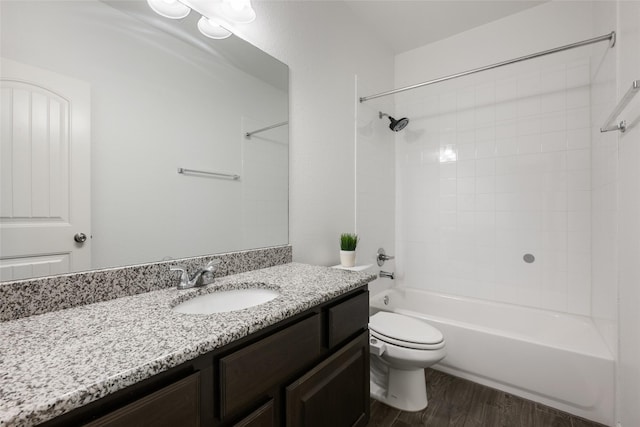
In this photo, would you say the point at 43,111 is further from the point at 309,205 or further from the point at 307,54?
the point at 307,54

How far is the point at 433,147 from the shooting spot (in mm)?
2533

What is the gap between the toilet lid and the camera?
5.25 ft

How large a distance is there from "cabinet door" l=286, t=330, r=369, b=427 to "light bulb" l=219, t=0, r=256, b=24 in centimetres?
145

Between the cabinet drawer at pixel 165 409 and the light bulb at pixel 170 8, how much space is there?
1236 mm

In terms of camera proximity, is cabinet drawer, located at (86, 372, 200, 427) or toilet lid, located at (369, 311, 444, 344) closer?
cabinet drawer, located at (86, 372, 200, 427)

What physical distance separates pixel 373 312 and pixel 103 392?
1.85m

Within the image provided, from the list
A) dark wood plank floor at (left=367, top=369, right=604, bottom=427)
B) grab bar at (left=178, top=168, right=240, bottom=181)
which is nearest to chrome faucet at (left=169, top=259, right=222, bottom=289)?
grab bar at (left=178, top=168, right=240, bottom=181)

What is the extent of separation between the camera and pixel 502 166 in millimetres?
2234

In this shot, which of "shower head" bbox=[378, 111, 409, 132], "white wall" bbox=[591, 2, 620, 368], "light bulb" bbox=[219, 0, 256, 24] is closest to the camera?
"light bulb" bbox=[219, 0, 256, 24]

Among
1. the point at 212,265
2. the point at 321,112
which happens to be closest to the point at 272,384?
the point at 212,265

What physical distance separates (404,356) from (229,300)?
3.34 feet

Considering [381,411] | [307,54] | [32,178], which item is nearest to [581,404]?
[381,411]

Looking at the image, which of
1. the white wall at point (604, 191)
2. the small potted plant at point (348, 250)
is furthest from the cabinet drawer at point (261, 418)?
the white wall at point (604, 191)

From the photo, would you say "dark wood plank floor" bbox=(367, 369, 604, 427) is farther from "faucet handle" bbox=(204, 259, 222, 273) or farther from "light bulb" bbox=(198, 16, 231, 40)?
"light bulb" bbox=(198, 16, 231, 40)
